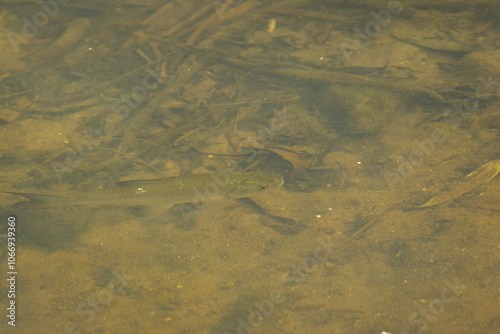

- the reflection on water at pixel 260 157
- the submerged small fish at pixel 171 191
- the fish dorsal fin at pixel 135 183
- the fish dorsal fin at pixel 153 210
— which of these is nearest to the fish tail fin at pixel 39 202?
the submerged small fish at pixel 171 191

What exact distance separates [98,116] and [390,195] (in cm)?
536

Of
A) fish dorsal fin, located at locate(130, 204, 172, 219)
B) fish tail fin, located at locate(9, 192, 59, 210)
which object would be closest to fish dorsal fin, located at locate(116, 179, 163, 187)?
fish dorsal fin, located at locate(130, 204, 172, 219)

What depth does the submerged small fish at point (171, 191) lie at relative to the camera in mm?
3781

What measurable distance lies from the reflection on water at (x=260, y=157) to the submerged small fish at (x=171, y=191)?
29cm

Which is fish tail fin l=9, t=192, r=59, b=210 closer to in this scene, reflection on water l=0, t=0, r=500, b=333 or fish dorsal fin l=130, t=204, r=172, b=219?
reflection on water l=0, t=0, r=500, b=333

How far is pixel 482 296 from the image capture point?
10.5 feet

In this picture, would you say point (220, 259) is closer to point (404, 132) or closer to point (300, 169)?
point (300, 169)

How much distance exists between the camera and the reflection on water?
11.3 ft

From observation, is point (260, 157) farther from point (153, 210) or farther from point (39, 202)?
point (39, 202)

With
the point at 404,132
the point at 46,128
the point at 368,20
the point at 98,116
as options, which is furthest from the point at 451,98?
the point at 46,128

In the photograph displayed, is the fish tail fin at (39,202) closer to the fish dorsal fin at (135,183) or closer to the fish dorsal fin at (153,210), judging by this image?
the fish dorsal fin at (135,183)

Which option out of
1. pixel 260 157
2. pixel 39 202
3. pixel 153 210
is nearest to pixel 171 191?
pixel 153 210

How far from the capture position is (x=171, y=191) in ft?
13.5

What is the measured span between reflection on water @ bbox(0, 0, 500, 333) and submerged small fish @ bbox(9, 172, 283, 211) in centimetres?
29
